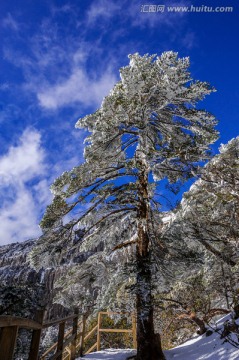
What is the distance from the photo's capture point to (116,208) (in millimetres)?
8625

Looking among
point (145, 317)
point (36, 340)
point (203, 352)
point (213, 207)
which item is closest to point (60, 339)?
point (36, 340)

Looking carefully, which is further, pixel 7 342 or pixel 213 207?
pixel 213 207

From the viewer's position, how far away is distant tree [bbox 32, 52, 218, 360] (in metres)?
7.46

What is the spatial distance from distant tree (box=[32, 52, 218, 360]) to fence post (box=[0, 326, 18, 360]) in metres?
4.41

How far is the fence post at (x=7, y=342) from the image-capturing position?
2.72 m

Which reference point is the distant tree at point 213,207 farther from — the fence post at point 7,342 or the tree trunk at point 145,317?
the fence post at point 7,342

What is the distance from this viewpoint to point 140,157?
7.23 m

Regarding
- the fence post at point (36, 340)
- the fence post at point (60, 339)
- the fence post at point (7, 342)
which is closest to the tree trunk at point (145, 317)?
the fence post at point (60, 339)

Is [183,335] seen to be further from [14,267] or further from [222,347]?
[14,267]

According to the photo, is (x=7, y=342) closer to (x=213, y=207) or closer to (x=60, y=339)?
(x=60, y=339)

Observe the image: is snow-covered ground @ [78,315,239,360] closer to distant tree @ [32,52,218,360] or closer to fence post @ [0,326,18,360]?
distant tree @ [32,52,218,360]

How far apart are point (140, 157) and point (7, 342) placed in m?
5.35

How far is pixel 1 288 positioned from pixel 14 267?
7605 cm

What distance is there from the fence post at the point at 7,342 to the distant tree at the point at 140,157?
4.41 metres
